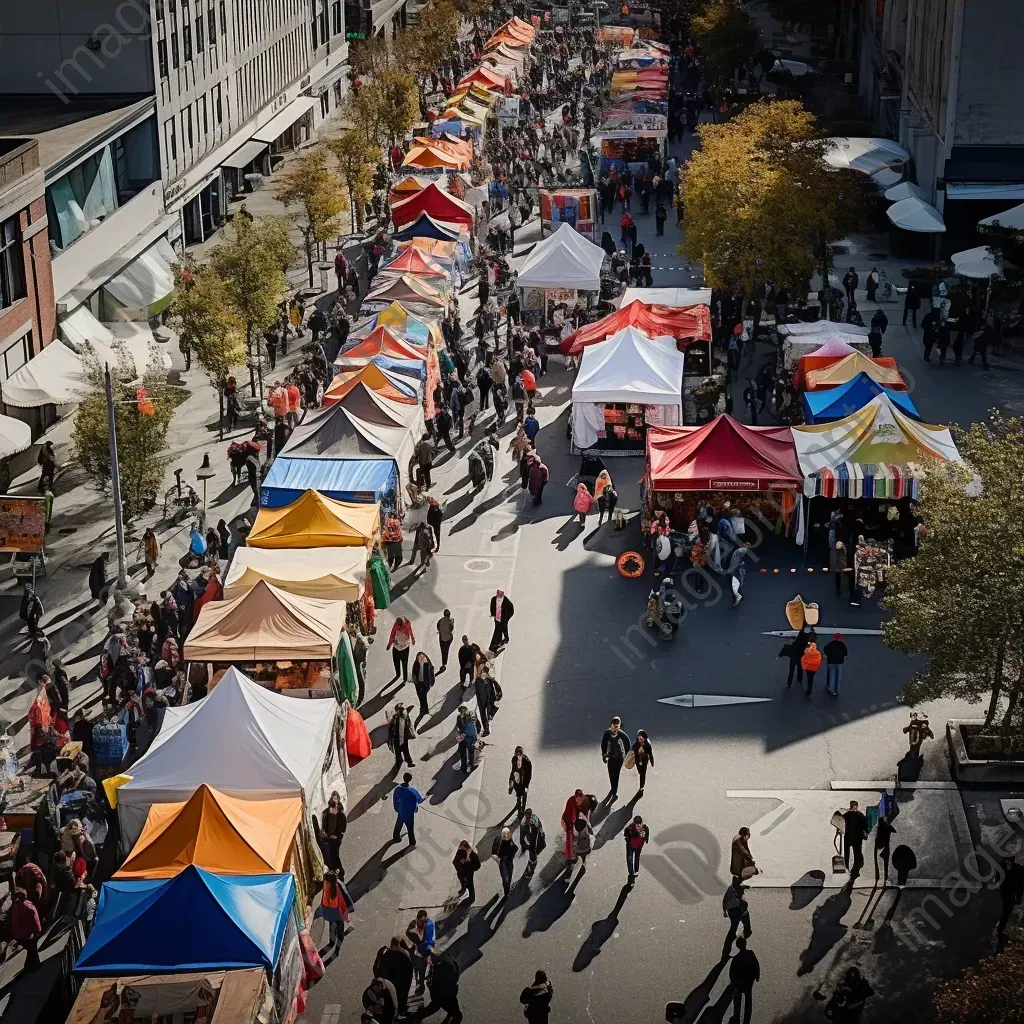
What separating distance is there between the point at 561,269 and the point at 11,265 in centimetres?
1539

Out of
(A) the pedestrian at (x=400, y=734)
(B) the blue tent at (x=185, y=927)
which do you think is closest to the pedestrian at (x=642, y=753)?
(A) the pedestrian at (x=400, y=734)

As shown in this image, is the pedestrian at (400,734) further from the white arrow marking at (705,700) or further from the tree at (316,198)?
the tree at (316,198)

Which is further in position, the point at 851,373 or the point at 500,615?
the point at 851,373

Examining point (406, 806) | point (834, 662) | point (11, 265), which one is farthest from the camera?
point (11, 265)

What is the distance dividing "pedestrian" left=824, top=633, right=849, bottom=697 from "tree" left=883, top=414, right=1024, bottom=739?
267 centimetres

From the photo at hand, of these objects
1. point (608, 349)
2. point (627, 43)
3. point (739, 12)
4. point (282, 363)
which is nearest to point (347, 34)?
point (627, 43)

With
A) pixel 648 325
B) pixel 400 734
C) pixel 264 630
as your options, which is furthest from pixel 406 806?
pixel 648 325

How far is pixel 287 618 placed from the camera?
27.3m

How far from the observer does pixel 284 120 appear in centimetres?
7200

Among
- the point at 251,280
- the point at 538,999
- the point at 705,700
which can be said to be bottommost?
the point at 705,700

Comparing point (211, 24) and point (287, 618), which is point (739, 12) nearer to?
point (211, 24)

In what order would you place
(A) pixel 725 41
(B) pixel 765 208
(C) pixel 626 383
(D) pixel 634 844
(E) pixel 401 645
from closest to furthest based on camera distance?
(D) pixel 634 844 → (E) pixel 401 645 → (C) pixel 626 383 → (B) pixel 765 208 → (A) pixel 725 41

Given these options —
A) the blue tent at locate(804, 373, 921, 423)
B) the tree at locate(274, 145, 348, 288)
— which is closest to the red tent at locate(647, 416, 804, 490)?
the blue tent at locate(804, 373, 921, 423)

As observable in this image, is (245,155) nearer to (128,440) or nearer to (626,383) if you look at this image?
(626,383)
